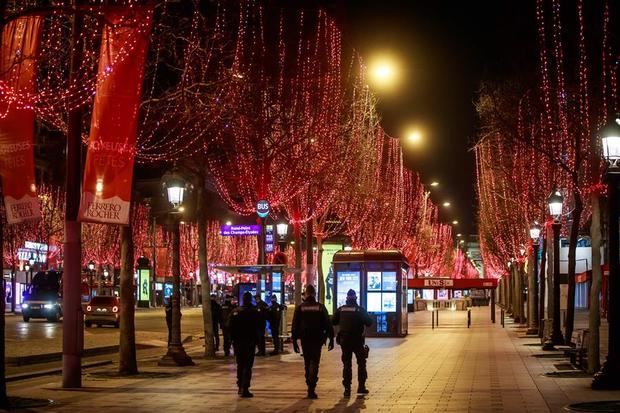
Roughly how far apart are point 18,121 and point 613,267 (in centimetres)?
1076

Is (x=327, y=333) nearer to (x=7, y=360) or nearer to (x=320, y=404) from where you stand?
(x=320, y=404)

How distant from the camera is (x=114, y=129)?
16.6 meters

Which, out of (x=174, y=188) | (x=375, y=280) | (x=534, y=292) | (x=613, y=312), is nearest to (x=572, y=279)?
(x=613, y=312)

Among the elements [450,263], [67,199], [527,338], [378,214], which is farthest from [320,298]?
[450,263]

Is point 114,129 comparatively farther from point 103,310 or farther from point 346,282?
point 103,310

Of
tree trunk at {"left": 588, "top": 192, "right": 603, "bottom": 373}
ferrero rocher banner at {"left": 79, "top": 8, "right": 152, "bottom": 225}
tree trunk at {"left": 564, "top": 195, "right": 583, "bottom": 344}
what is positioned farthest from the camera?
tree trunk at {"left": 564, "top": 195, "right": 583, "bottom": 344}

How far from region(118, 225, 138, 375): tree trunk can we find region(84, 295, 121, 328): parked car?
26116mm

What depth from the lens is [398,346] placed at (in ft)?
108

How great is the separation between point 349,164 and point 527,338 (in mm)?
11894

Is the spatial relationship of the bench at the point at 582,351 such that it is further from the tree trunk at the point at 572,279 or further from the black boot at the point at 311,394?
the black boot at the point at 311,394

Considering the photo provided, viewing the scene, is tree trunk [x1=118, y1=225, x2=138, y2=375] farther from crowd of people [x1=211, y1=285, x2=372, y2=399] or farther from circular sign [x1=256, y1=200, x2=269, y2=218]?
circular sign [x1=256, y1=200, x2=269, y2=218]

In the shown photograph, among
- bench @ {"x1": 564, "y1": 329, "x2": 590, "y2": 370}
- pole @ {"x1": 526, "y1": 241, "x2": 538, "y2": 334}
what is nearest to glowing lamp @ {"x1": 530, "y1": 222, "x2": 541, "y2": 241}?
pole @ {"x1": 526, "y1": 241, "x2": 538, "y2": 334}

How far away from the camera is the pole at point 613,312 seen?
17.3m

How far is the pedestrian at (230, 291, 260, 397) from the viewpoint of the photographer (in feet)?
56.0
